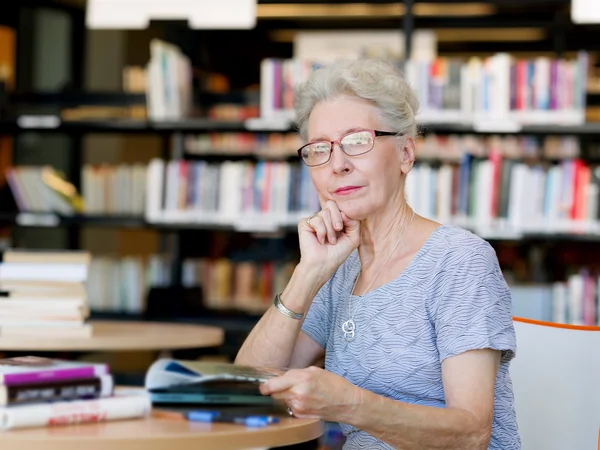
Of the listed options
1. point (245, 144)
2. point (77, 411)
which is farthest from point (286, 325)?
point (245, 144)

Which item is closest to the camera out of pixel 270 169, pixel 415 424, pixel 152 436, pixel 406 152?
pixel 152 436

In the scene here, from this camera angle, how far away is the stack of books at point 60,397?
121 cm

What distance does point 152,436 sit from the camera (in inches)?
47.2

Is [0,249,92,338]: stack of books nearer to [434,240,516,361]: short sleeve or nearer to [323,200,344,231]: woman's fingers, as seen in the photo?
[323,200,344,231]: woman's fingers

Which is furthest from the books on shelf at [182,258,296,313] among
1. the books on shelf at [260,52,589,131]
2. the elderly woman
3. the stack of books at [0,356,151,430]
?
the stack of books at [0,356,151,430]

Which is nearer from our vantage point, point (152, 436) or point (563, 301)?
point (152, 436)

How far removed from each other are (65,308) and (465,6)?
175 inches

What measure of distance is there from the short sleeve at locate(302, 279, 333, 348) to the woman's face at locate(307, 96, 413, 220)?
20 cm

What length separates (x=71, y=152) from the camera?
698cm

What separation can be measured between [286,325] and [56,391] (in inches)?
22.7

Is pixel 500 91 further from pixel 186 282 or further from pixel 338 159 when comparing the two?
pixel 338 159

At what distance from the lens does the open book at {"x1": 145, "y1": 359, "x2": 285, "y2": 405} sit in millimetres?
1271

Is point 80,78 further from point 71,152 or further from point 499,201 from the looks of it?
point 499,201

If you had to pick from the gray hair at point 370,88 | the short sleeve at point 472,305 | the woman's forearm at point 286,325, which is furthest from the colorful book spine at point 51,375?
the gray hair at point 370,88
